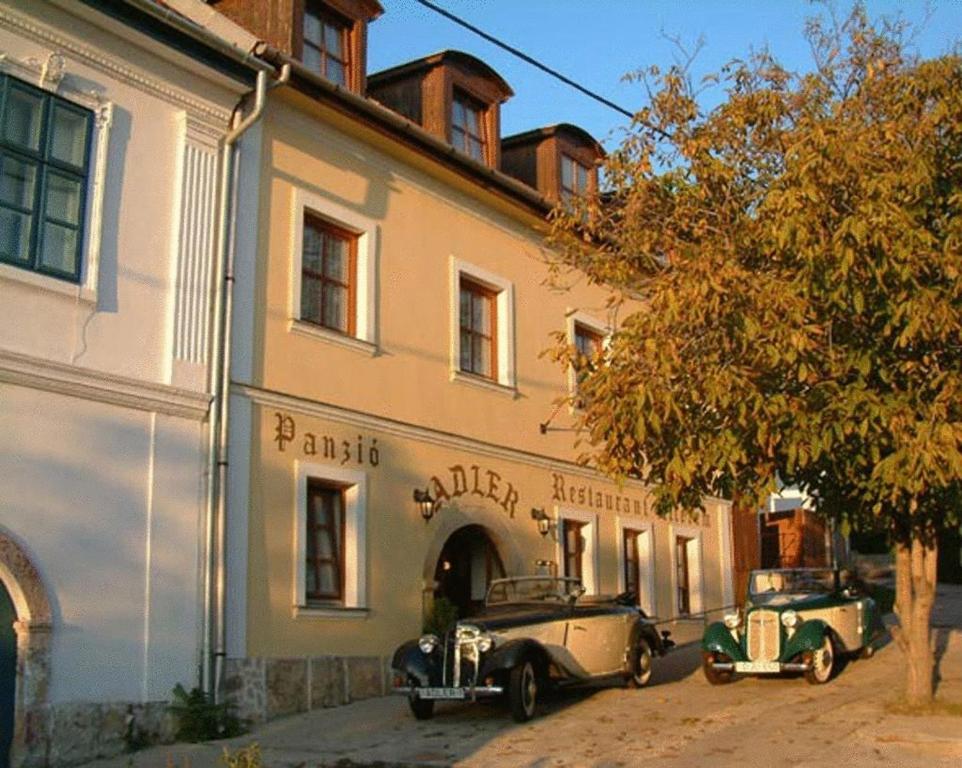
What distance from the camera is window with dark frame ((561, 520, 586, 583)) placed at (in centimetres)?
1862

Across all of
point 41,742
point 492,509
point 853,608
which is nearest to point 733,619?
point 853,608

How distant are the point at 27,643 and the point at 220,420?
3.06m

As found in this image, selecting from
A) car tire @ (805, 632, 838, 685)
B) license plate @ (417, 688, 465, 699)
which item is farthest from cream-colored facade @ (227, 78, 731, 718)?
car tire @ (805, 632, 838, 685)

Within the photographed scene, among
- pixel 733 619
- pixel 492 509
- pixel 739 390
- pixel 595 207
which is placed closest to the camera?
pixel 739 390

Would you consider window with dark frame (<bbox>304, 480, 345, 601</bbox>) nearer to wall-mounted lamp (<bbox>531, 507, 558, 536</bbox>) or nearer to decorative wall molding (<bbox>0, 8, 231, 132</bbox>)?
wall-mounted lamp (<bbox>531, 507, 558, 536</bbox>)

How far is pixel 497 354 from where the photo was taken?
17.9 m

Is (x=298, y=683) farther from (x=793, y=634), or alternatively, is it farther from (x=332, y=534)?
(x=793, y=634)

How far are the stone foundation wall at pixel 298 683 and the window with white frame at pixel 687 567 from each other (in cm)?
796

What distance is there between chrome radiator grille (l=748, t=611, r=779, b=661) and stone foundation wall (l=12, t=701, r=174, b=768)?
22.1 feet

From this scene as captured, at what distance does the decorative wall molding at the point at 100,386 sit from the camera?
36.3 feet

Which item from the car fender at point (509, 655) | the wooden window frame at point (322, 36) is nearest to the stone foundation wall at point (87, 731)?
the car fender at point (509, 655)

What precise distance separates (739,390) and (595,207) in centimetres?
268

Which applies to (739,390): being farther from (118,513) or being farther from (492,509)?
(492,509)

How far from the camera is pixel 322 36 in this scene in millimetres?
15516
